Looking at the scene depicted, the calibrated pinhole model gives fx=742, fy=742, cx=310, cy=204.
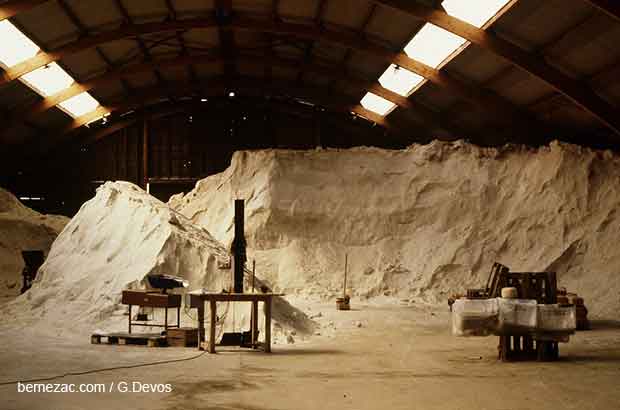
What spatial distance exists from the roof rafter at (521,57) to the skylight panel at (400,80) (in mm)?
5180

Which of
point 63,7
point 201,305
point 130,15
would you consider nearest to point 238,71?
point 130,15

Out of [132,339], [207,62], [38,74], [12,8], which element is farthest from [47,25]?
[132,339]

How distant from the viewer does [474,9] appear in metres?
17.9

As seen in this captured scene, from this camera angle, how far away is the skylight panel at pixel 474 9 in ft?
57.2

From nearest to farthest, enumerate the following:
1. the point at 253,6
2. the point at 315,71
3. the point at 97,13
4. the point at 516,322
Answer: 1. the point at 516,322
2. the point at 97,13
3. the point at 253,6
4. the point at 315,71

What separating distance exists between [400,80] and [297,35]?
4395 mm

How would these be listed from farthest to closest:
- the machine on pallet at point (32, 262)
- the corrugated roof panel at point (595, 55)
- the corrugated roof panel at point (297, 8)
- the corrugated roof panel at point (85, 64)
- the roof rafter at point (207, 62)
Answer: the roof rafter at point (207, 62), the corrugated roof panel at point (85, 64), the corrugated roof panel at point (297, 8), the machine on pallet at point (32, 262), the corrugated roof panel at point (595, 55)

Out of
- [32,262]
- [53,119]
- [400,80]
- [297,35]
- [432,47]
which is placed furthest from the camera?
[53,119]

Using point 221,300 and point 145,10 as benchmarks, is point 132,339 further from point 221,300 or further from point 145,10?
point 145,10

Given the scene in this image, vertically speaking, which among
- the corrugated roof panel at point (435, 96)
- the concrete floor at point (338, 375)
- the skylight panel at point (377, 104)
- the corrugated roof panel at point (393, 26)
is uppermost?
the corrugated roof panel at point (393, 26)

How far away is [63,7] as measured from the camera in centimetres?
1973

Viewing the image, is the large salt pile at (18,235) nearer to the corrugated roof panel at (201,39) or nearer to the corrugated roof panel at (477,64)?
the corrugated roof panel at (201,39)

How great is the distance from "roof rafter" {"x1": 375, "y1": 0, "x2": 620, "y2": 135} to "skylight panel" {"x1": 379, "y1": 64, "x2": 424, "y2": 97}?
5.18 meters

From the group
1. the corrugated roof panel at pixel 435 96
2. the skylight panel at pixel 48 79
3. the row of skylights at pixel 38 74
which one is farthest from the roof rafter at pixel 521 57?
the skylight panel at pixel 48 79
